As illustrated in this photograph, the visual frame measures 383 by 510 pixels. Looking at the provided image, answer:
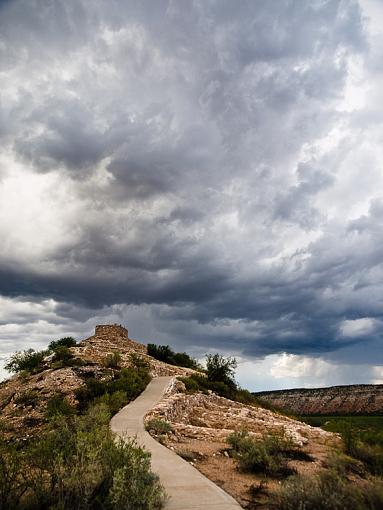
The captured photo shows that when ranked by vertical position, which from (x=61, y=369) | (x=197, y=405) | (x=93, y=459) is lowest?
(x=93, y=459)

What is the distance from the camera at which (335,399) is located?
81.1 metres

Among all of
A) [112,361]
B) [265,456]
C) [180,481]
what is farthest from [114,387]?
[180,481]

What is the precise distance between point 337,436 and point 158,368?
1553cm

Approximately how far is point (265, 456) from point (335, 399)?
8106cm

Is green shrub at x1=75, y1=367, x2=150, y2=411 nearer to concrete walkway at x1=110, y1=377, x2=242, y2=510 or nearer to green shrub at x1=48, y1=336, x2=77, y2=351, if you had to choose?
concrete walkway at x1=110, y1=377, x2=242, y2=510

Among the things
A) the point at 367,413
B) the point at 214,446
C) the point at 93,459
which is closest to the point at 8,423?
the point at 214,446

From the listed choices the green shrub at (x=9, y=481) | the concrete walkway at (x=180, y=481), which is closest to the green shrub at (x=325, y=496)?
the concrete walkway at (x=180, y=481)

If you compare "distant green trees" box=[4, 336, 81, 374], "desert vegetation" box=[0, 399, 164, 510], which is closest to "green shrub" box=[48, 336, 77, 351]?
"distant green trees" box=[4, 336, 81, 374]

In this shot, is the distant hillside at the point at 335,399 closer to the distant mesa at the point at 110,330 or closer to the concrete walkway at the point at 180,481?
the distant mesa at the point at 110,330

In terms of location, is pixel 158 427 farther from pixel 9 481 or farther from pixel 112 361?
pixel 112 361

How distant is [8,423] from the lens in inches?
597

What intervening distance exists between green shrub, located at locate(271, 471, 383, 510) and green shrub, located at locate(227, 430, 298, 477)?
98.0 inches

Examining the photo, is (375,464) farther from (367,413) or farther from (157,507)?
(367,413)

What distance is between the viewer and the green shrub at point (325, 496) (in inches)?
222
